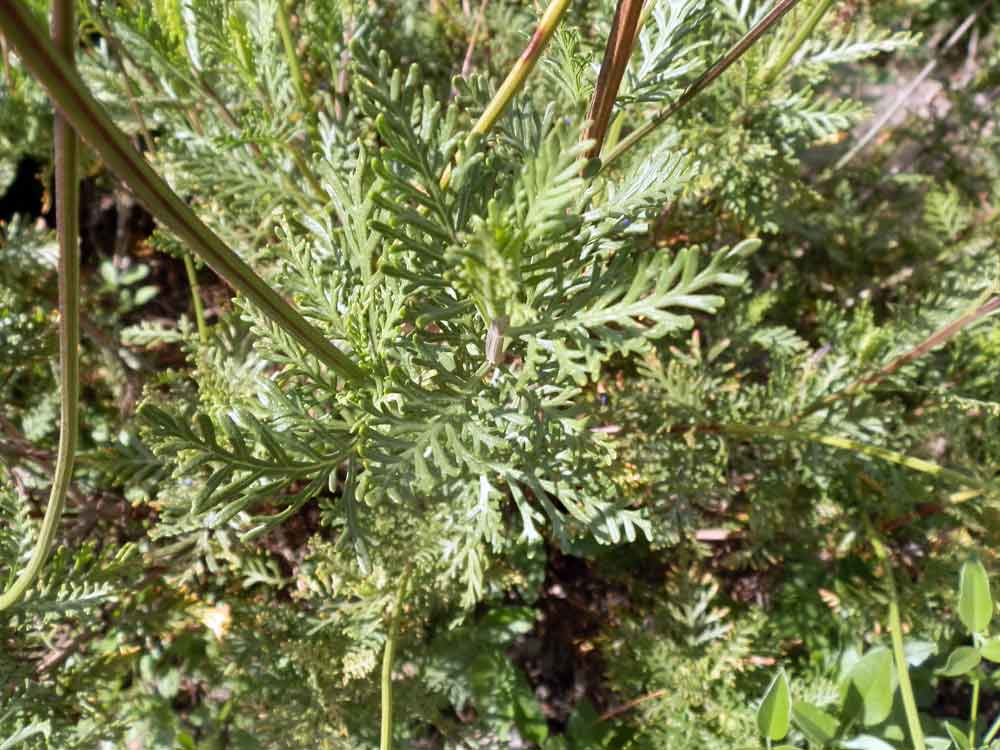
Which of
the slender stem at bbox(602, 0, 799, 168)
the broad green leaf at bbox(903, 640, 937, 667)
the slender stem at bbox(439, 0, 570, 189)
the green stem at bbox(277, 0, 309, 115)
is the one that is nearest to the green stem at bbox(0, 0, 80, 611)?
the slender stem at bbox(439, 0, 570, 189)

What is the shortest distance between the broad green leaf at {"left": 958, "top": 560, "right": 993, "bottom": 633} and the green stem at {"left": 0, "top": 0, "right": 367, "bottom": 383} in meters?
0.98

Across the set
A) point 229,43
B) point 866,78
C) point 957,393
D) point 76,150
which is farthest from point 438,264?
point 866,78

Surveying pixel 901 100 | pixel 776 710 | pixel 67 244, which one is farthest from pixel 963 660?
pixel 901 100

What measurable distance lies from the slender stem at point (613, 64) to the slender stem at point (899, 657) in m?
0.91

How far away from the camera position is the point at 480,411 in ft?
2.36

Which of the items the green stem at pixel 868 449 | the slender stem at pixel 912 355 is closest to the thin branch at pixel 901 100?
the slender stem at pixel 912 355

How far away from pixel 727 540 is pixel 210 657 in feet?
3.60

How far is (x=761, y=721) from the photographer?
1013 millimetres

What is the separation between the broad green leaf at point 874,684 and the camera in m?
1.16

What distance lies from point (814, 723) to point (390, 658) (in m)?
0.64

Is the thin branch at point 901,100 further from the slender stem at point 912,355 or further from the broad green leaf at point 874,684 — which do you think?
the broad green leaf at point 874,684

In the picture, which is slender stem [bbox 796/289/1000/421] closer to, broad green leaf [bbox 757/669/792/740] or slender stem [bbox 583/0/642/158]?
broad green leaf [bbox 757/669/792/740]

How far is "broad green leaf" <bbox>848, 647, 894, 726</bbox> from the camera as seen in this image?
1.16 m

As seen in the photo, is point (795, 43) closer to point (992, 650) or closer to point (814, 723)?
point (992, 650)
